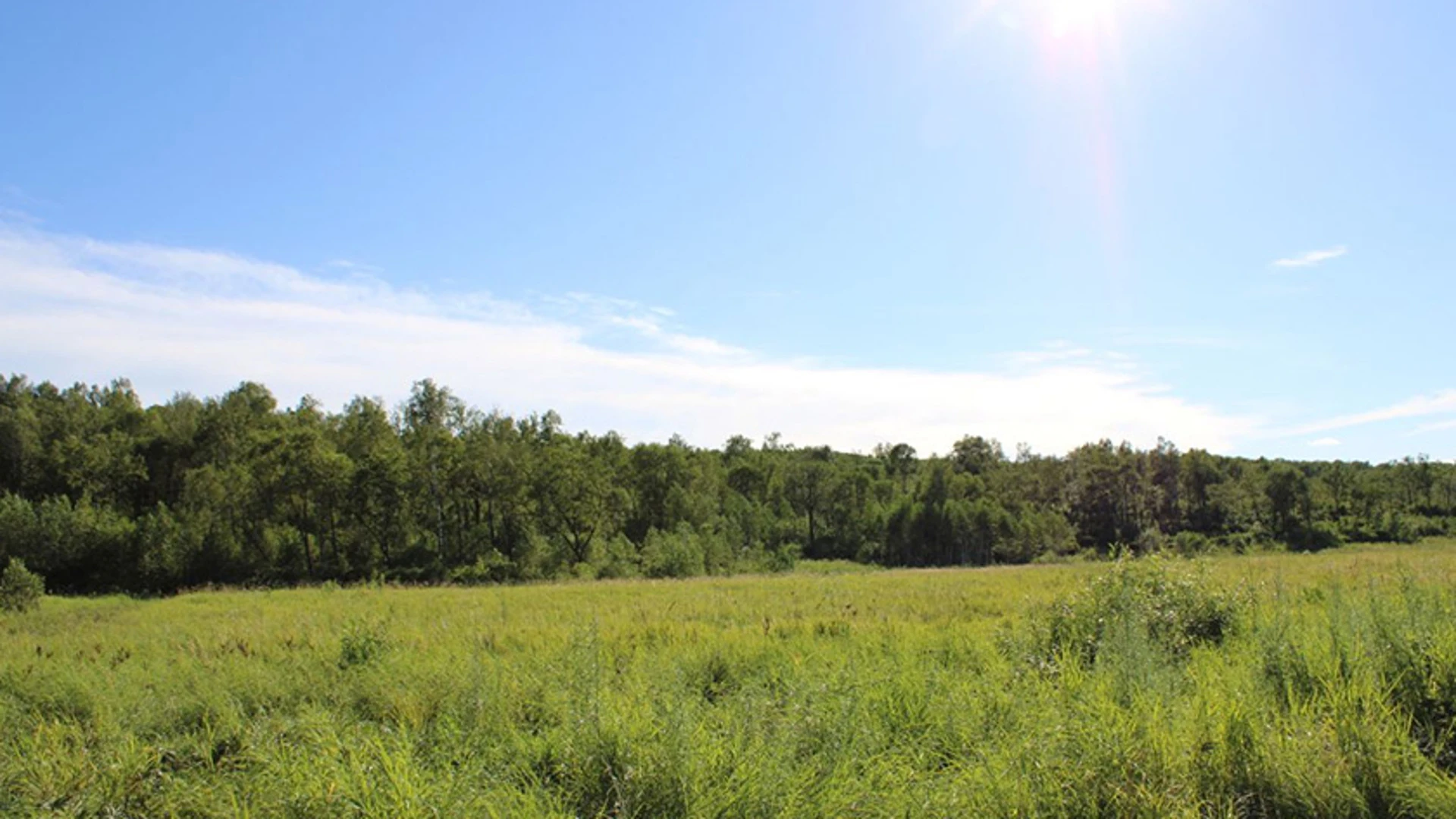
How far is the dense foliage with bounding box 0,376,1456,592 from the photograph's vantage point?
5428cm

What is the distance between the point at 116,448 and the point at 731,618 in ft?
239

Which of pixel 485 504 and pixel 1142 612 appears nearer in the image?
pixel 1142 612

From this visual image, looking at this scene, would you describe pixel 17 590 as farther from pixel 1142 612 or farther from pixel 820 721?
pixel 1142 612

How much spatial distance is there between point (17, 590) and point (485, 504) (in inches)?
1472

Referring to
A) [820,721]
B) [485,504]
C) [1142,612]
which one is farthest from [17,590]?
[1142,612]

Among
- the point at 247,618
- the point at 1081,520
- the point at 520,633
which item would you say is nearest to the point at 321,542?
the point at 247,618

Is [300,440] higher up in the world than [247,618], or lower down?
higher up

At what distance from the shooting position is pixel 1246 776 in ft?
14.7

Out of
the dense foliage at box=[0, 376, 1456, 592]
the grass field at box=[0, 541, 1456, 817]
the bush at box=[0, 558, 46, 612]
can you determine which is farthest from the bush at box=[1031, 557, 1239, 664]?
the bush at box=[0, 558, 46, 612]

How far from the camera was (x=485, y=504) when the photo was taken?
67938mm

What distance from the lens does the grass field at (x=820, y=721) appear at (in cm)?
427

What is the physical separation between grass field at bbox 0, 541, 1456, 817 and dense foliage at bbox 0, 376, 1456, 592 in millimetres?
25914

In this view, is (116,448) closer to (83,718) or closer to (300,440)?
(300,440)

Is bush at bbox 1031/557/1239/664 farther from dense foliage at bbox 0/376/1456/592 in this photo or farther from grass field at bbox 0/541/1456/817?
dense foliage at bbox 0/376/1456/592
